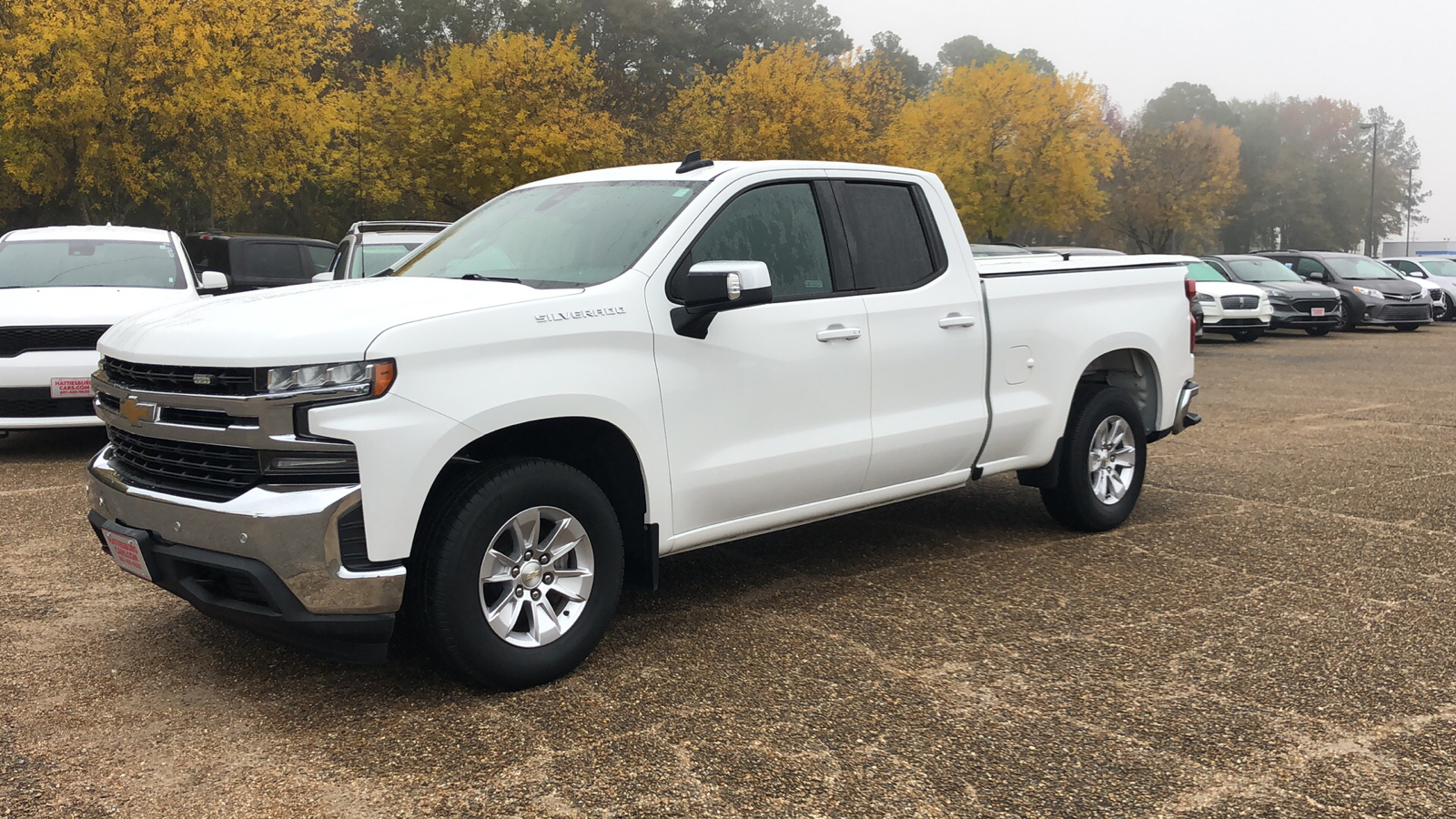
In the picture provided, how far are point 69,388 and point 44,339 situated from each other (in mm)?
400

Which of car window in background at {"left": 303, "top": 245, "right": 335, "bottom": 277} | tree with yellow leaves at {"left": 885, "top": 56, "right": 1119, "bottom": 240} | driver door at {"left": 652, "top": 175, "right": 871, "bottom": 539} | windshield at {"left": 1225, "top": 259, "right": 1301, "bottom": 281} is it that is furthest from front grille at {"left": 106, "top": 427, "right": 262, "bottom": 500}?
tree with yellow leaves at {"left": 885, "top": 56, "right": 1119, "bottom": 240}

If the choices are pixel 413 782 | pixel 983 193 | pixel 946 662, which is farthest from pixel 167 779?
pixel 983 193

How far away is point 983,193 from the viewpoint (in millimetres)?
49656

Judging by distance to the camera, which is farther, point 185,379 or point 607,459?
point 607,459

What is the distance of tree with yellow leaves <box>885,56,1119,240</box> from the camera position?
1925 inches

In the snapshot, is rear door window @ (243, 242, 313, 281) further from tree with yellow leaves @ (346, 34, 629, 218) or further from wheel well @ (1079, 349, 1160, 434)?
tree with yellow leaves @ (346, 34, 629, 218)

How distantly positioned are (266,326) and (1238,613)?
392cm

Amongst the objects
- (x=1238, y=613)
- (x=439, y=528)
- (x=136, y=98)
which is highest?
(x=136, y=98)

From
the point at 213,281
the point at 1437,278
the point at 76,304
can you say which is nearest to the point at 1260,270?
the point at 1437,278

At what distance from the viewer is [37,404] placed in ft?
28.3

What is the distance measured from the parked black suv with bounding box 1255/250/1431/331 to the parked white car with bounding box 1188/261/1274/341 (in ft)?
10.5

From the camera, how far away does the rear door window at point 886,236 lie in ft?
17.4

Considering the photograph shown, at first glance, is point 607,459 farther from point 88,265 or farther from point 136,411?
point 88,265

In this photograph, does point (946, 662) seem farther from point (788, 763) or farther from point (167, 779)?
point (167, 779)
